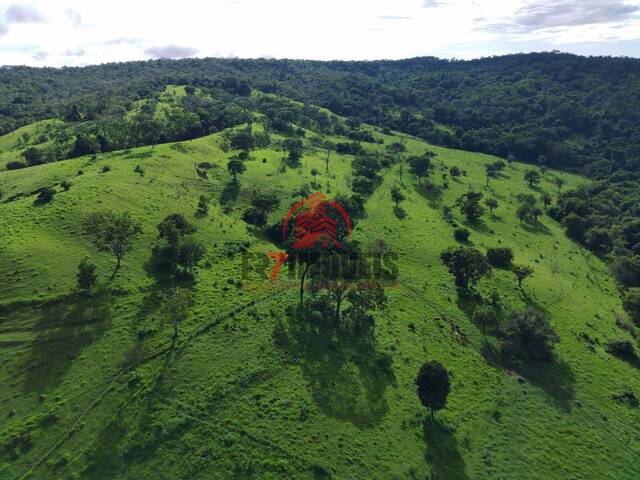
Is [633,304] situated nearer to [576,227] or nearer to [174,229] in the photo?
[576,227]

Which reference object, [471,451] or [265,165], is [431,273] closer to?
[471,451]

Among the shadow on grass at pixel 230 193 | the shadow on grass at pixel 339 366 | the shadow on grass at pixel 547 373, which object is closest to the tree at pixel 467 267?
the shadow on grass at pixel 547 373

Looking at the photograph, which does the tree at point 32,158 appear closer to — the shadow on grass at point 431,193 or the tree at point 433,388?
the shadow on grass at point 431,193

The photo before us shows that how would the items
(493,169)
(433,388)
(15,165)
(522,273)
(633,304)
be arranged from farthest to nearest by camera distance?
(493,169) < (15,165) < (522,273) < (633,304) < (433,388)

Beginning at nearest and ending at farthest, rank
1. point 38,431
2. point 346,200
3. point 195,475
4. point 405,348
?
point 195,475
point 38,431
point 405,348
point 346,200

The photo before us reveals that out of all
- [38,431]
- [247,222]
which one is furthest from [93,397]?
[247,222]

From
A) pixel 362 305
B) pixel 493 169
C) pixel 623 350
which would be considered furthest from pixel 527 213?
pixel 362 305
